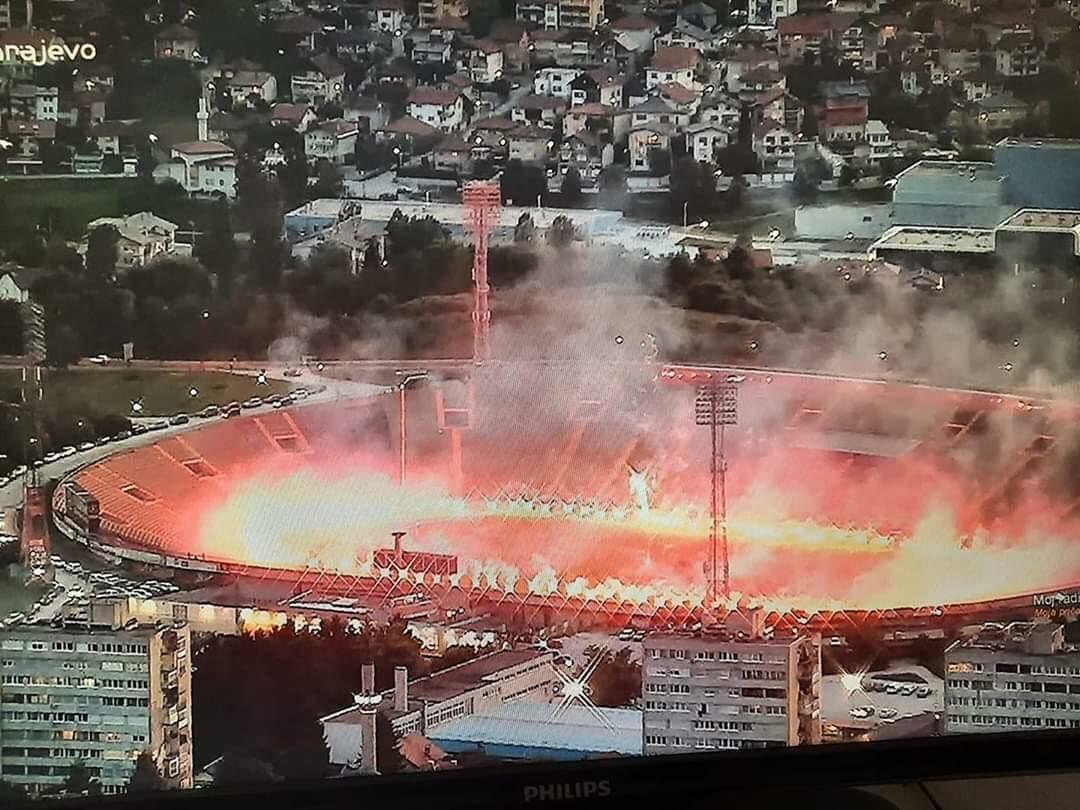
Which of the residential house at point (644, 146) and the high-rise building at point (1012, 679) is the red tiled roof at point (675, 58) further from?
the high-rise building at point (1012, 679)

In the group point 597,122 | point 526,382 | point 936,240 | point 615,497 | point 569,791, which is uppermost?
point 597,122

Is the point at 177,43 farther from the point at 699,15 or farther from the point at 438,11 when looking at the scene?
the point at 699,15

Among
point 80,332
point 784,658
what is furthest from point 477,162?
point 784,658

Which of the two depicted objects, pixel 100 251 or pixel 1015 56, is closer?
pixel 100 251

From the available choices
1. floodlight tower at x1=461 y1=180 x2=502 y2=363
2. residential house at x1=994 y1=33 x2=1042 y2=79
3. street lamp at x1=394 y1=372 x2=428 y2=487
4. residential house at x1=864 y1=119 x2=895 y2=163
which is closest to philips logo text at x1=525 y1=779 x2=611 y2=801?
street lamp at x1=394 y1=372 x2=428 y2=487

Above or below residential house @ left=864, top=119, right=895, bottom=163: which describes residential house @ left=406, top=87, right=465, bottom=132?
above

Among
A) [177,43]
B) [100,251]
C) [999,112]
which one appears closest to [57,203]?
[100,251]

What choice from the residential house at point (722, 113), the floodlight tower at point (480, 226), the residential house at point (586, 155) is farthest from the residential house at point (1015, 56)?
the floodlight tower at point (480, 226)

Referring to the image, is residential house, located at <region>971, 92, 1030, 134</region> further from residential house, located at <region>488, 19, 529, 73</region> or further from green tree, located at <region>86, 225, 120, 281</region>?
green tree, located at <region>86, 225, 120, 281</region>
